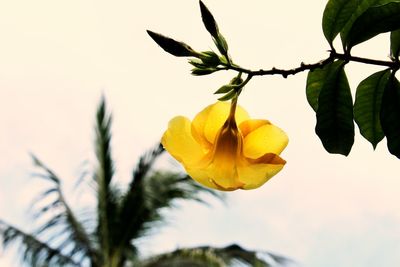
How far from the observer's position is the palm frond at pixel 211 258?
7410mm

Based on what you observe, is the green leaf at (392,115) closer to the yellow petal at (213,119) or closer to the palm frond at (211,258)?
the yellow petal at (213,119)

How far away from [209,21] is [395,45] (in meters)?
0.23

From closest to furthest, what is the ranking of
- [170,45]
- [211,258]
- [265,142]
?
1. [170,45]
2. [265,142]
3. [211,258]

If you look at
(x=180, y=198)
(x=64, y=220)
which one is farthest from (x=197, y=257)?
(x=64, y=220)

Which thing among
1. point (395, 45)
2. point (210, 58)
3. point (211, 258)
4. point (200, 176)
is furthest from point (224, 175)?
point (211, 258)

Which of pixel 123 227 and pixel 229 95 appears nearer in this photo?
pixel 229 95

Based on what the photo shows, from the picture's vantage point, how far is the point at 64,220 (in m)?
7.88

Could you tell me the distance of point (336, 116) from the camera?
83 cm

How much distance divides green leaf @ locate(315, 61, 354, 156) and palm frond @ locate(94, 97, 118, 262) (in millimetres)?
6938

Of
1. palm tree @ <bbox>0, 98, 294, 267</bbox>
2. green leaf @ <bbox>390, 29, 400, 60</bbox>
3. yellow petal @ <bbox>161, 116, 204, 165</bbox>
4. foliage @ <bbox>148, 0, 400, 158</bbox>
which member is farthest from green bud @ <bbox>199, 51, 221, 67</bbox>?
palm tree @ <bbox>0, 98, 294, 267</bbox>

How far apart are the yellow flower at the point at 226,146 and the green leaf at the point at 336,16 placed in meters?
0.13

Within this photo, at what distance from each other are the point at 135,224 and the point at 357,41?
7178 millimetres

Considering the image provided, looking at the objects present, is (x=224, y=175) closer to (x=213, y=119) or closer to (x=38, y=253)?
(x=213, y=119)

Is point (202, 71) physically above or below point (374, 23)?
below
